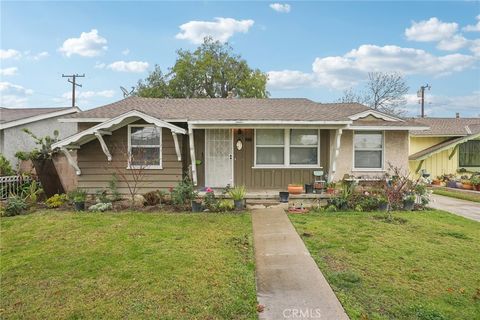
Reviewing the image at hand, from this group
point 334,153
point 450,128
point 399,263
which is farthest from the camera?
point 450,128

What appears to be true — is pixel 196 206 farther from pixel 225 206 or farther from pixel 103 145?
pixel 103 145

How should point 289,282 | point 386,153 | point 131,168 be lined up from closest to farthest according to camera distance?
1. point 289,282
2. point 131,168
3. point 386,153

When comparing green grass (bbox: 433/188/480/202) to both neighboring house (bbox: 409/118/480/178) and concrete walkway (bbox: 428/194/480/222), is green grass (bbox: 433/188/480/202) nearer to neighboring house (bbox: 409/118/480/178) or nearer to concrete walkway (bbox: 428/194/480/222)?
concrete walkway (bbox: 428/194/480/222)

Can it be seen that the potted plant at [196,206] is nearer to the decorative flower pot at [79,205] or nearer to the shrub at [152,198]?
the shrub at [152,198]

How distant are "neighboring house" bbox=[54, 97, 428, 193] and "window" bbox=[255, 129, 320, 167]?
0.11ft

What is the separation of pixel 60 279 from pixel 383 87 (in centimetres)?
3121

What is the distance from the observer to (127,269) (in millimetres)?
4375

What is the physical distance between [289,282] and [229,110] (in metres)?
7.71

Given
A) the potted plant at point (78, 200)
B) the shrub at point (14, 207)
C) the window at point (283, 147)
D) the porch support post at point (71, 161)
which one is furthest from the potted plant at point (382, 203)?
the shrub at point (14, 207)

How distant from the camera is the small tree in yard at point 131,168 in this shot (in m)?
9.68

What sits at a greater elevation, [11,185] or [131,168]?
[131,168]

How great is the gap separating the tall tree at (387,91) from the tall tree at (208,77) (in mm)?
10735

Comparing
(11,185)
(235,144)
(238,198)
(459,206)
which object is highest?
(235,144)

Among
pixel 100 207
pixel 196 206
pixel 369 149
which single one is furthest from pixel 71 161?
pixel 369 149
